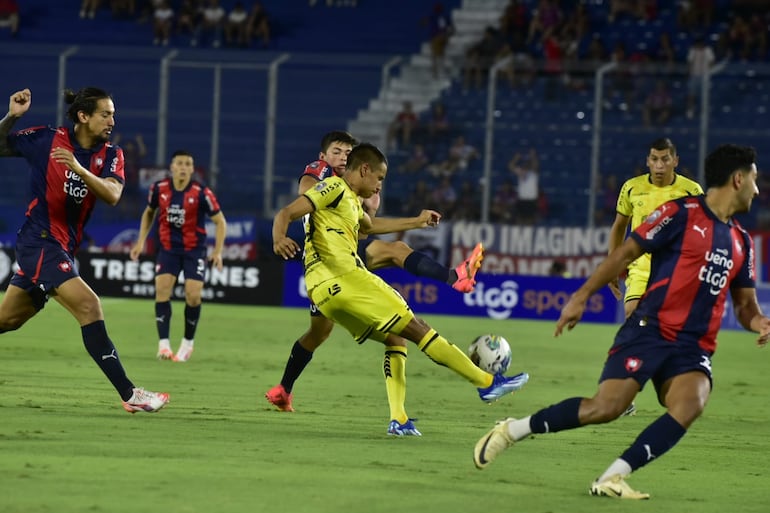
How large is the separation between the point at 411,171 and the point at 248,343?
9774 millimetres

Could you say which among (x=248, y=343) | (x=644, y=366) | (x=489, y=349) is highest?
(x=644, y=366)

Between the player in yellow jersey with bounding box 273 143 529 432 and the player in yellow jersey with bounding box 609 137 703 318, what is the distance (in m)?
3.16

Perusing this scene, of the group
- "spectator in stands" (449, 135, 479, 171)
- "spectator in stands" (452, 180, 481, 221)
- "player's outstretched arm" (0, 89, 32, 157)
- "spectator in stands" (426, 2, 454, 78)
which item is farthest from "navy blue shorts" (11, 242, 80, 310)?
"spectator in stands" (426, 2, 454, 78)

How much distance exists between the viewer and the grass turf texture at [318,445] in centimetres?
669

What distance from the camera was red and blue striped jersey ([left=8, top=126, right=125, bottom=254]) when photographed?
30.3 ft

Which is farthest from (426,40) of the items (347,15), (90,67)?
(90,67)

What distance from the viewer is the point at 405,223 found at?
966 centimetres

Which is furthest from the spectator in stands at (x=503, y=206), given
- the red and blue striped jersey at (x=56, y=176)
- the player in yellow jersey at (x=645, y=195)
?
the red and blue striped jersey at (x=56, y=176)

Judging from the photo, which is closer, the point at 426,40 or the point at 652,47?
the point at 652,47

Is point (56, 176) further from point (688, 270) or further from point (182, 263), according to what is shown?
point (182, 263)

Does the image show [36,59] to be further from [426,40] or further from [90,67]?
[426,40]

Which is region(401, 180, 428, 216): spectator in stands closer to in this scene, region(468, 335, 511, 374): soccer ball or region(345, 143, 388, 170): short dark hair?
region(468, 335, 511, 374): soccer ball

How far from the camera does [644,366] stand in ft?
23.2

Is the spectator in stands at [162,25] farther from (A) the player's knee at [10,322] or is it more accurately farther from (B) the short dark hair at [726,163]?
(B) the short dark hair at [726,163]
